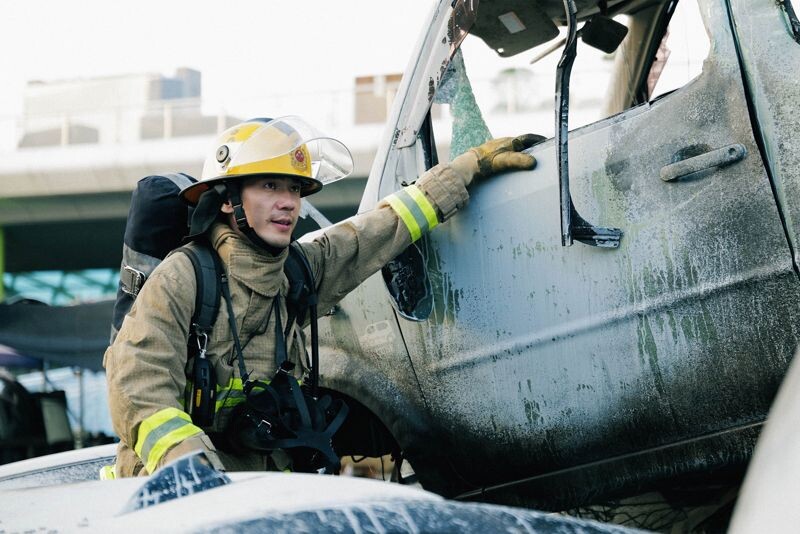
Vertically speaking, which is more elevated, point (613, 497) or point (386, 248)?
point (386, 248)

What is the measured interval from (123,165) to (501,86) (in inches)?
648

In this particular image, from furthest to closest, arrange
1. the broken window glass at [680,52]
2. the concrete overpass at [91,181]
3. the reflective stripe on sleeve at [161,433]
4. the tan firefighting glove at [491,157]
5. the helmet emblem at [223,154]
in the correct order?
the concrete overpass at [91,181]
the helmet emblem at [223,154]
the tan firefighting glove at [491,157]
the broken window glass at [680,52]
the reflective stripe on sleeve at [161,433]

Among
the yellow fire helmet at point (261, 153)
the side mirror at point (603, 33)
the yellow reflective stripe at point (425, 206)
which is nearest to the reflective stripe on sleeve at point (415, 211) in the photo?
the yellow reflective stripe at point (425, 206)

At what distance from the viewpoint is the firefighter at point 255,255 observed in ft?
9.25

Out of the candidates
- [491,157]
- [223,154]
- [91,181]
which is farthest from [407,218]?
[91,181]

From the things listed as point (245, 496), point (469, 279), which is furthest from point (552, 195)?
point (245, 496)

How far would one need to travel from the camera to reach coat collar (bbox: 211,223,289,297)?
303cm

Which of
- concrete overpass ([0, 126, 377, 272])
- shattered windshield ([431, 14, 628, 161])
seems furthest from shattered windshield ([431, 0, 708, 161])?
concrete overpass ([0, 126, 377, 272])

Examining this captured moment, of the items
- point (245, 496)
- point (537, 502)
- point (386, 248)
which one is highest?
point (386, 248)

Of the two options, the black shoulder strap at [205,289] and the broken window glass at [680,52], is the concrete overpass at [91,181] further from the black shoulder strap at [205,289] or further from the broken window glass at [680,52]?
the black shoulder strap at [205,289]

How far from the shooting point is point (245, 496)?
1339 millimetres

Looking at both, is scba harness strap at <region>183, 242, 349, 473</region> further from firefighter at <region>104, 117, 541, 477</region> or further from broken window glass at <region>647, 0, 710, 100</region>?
broken window glass at <region>647, 0, 710, 100</region>

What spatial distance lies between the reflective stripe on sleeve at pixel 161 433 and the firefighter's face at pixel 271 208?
69cm

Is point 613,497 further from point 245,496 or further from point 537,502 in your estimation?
point 245,496
